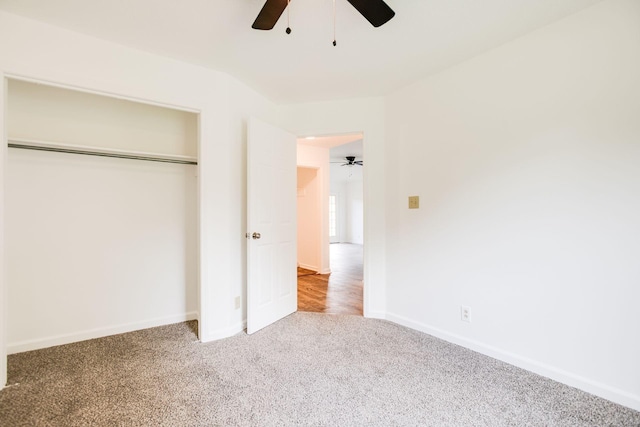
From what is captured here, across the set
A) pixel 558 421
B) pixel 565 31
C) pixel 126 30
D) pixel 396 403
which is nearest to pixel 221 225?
pixel 126 30

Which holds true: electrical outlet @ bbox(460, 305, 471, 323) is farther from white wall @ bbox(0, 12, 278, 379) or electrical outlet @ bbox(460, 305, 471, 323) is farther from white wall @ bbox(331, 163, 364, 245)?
white wall @ bbox(331, 163, 364, 245)

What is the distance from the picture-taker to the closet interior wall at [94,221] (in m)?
2.29

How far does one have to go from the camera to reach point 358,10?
1474 mm

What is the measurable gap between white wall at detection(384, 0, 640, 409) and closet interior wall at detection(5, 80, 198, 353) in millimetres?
2416

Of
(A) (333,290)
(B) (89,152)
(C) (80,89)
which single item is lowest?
(A) (333,290)

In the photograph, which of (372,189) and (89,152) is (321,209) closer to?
(372,189)

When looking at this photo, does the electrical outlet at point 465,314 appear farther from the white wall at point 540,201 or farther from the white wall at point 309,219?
the white wall at point 309,219

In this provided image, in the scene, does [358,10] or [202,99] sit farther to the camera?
[202,99]

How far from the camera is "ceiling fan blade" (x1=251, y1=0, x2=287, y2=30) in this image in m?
1.45

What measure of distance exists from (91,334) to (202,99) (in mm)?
2285

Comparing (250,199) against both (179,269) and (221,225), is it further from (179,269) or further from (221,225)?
(179,269)

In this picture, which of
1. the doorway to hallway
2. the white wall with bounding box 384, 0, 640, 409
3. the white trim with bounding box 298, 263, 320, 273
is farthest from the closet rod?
the white trim with bounding box 298, 263, 320, 273

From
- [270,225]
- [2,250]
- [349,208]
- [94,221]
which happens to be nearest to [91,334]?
[94,221]

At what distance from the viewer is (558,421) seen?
155 centimetres
